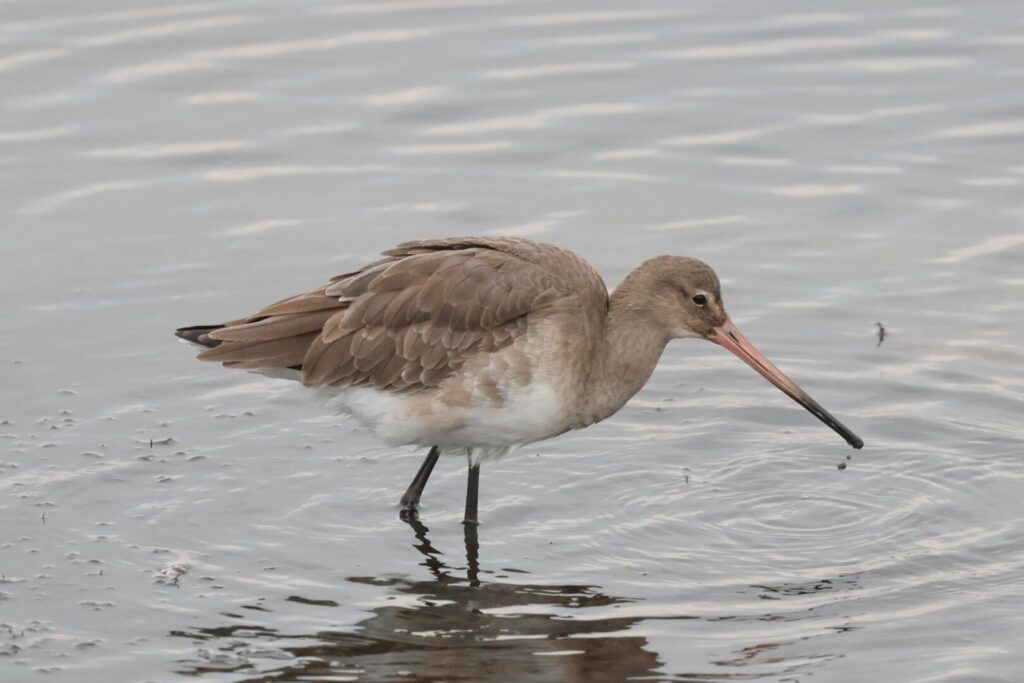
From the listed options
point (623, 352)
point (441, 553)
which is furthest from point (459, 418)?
point (623, 352)

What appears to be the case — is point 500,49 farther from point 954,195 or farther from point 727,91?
point 954,195

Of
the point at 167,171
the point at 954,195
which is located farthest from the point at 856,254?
the point at 167,171

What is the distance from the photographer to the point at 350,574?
8250 mm

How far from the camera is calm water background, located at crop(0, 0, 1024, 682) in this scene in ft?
25.5

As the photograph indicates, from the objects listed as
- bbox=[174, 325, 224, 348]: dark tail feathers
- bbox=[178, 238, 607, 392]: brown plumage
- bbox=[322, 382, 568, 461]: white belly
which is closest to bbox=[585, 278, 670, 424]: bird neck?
bbox=[178, 238, 607, 392]: brown plumage

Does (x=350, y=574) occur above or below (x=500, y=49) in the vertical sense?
below

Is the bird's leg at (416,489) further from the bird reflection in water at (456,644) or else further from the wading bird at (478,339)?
the bird reflection in water at (456,644)

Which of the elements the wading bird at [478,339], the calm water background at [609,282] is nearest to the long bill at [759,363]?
the wading bird at [478,339]

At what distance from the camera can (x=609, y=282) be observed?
36.8 ft

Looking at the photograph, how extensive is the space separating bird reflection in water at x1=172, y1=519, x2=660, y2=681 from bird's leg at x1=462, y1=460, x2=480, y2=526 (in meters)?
0.69

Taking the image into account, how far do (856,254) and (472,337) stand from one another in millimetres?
3813

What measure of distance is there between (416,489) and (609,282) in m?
2.67

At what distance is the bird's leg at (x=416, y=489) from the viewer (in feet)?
29.4

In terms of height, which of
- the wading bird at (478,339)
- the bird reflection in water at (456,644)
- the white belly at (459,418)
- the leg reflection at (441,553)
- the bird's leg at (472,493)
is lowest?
the bird reflection in water at (456,644)
